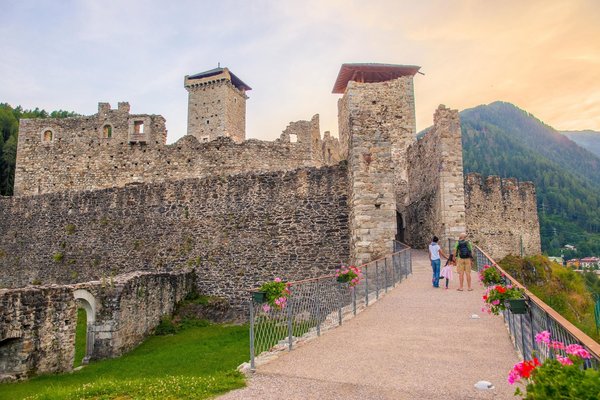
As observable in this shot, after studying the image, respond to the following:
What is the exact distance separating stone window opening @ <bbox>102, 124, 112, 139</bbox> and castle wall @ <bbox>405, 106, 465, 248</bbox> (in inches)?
770

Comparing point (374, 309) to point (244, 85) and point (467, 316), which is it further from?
point (244, 85)

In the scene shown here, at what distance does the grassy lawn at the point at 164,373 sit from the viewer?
6715 millimetres

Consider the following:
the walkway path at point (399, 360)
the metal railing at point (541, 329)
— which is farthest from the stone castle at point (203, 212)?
the metal railing at point (541, 329)

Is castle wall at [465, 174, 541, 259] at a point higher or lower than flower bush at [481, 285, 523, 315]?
higher

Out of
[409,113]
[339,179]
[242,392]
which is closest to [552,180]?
[409,113]

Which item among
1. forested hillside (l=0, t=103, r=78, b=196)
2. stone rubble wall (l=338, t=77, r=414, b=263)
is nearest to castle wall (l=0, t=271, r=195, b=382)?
stone rubble wall (l=338, t=77, r=414, b=263)

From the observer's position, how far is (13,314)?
Answer: 38.9 ft

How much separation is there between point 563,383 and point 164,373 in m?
9.72

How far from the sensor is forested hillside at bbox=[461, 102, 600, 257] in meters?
61.7

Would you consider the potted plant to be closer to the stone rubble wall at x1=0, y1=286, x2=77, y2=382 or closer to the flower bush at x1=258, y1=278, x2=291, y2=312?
the flower bush at x1=258, y1=278, x2=291, y2=312

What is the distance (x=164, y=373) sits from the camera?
441 inches

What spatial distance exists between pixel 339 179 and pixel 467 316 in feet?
27.6

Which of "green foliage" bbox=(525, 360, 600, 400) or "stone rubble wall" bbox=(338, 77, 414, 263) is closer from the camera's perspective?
"green foliage" bbox=(525, 360, 600, 400)

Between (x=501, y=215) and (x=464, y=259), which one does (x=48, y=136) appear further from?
(x=464, y=259)
